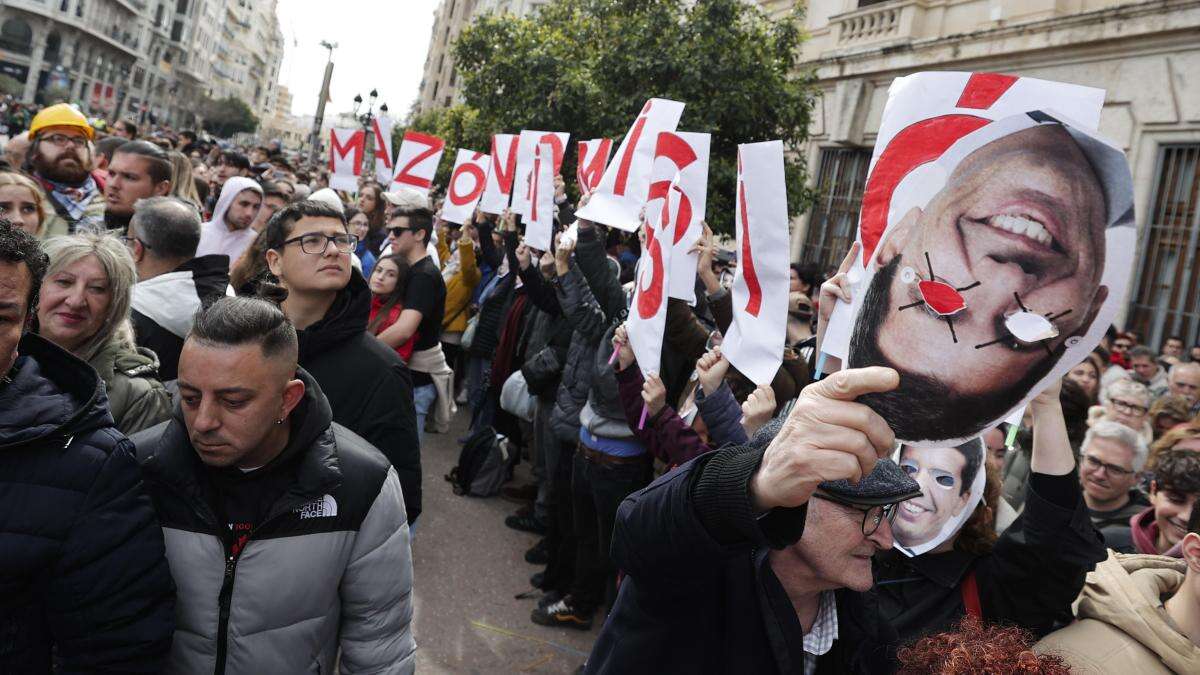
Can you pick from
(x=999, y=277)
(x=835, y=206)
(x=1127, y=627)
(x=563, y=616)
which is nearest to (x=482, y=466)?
(x=563, y=616)

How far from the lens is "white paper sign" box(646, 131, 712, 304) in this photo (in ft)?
11.8

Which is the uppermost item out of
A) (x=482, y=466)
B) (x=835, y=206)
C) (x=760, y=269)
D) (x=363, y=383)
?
(x=835, y=206)

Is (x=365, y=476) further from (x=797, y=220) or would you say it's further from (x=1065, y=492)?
(x=797, y=220)

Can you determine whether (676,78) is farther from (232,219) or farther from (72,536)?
(72,536)

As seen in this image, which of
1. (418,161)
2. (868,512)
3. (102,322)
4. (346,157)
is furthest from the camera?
(346,157)

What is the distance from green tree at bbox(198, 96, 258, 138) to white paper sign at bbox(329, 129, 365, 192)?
249 ft

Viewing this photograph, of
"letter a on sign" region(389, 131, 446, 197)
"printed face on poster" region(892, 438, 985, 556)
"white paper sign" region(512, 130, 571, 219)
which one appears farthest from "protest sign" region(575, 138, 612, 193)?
"printed face on poster" region(892, 438, 985, 556)

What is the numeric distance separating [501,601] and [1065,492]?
3492 millimetres

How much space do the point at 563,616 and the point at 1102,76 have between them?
9578 millimetres

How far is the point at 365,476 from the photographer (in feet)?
7.24

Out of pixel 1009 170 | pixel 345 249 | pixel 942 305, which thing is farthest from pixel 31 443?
pixel 1009 170

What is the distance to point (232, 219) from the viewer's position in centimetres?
522

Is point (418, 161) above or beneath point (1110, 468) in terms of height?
above

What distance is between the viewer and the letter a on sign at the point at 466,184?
7578 millimetres
